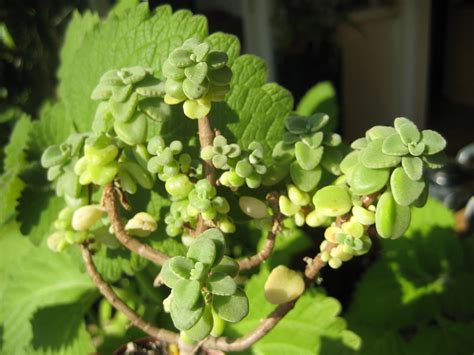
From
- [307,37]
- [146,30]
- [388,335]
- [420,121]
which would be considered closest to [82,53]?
[146,30]

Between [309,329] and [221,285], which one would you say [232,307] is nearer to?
[221,285]

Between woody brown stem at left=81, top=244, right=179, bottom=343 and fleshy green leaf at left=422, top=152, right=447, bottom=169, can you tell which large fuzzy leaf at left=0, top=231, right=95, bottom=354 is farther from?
fleshy green leaf at left=422, top=152, right=447, bottom=169

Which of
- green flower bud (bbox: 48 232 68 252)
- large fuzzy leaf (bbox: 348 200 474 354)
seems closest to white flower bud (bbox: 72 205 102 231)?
green flower bud (bbox: 48 232 68 252)

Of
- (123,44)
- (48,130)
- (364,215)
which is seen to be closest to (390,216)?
(364,215)

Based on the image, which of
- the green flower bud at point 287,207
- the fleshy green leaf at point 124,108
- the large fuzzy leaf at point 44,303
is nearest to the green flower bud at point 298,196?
the green flower bud at point 287,207

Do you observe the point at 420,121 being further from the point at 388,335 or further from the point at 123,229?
the point at 123,229

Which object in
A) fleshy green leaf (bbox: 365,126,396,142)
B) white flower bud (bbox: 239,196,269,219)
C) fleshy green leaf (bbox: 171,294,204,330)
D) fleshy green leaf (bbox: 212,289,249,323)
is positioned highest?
fleshy green leaf (bbox: 365,126,396,142)

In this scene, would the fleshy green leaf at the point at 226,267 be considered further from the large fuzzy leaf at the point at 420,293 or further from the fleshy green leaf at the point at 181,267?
the large fuzzy leaf at the point at 420,293
